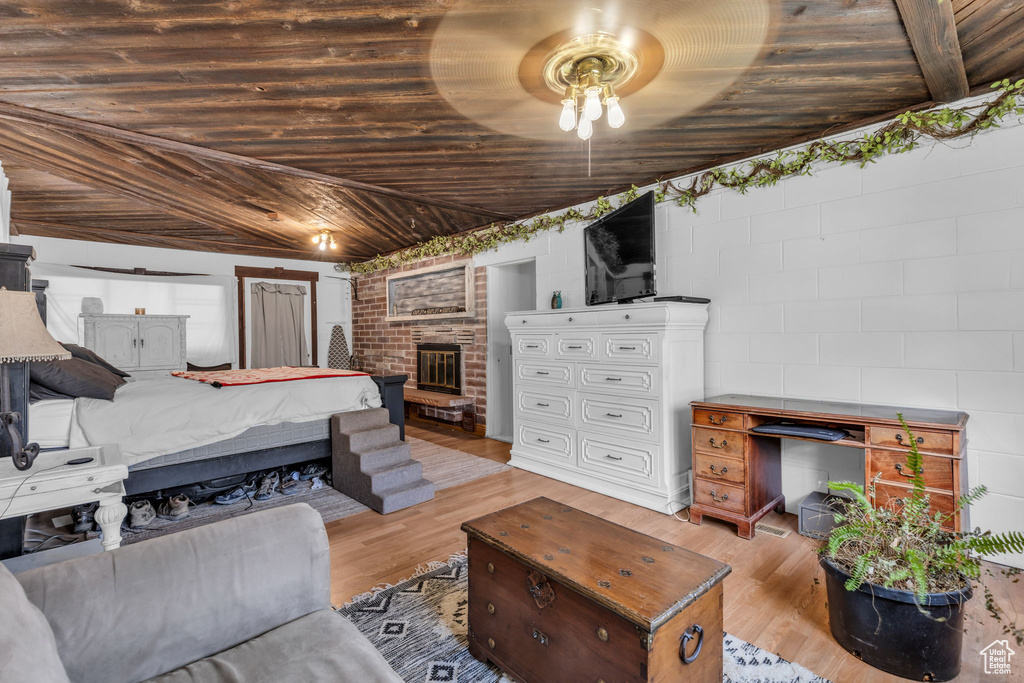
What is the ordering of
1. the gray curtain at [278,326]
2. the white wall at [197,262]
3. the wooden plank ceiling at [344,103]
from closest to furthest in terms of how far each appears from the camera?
the wooden plank ceiling at [344,103] → the white wall at [197,262] → the gray curtain at [278,326]

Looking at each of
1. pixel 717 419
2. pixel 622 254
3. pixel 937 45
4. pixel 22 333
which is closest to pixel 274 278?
pixel 622 254

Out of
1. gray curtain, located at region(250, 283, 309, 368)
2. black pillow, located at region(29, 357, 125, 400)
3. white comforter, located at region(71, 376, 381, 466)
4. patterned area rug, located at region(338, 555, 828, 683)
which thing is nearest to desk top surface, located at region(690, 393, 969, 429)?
patterned area rug, located at region(338, 555, 828, 683)

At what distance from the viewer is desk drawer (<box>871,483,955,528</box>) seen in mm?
1943

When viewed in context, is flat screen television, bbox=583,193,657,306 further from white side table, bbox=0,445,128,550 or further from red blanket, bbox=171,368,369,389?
white side table, bbox=0,445,128,550

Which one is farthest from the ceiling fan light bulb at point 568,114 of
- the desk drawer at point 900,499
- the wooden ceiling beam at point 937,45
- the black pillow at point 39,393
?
the black pillow at point 39,393

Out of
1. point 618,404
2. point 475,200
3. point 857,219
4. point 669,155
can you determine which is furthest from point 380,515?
point 857,219

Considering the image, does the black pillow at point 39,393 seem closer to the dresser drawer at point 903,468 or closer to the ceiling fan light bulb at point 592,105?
the ceiling fan light bulb at point 592,105

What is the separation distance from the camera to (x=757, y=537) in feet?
8.63

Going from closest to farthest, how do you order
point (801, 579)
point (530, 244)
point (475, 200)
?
point (801, 579), point (475, 200), point (530, 244)

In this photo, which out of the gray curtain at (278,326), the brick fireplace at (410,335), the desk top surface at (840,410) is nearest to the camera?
the desk top surface at (840,410)

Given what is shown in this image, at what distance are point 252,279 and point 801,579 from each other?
717 cm

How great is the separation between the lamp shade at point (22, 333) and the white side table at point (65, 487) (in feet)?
1.63

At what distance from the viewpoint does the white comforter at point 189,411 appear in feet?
8.98

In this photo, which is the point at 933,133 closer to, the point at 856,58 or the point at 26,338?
the point at 856,58
